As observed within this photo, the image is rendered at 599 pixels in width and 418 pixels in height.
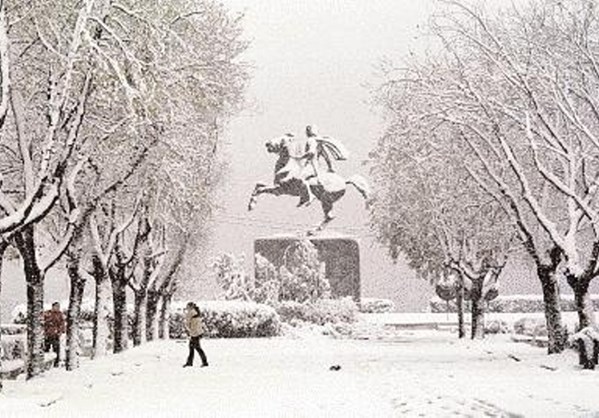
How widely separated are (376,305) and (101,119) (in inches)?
2051

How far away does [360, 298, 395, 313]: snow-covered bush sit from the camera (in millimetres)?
66375

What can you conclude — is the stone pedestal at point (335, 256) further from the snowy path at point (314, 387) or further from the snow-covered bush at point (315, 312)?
the snowy path at point (314, 387)

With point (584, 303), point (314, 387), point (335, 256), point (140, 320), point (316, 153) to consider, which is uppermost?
point (316, 153)

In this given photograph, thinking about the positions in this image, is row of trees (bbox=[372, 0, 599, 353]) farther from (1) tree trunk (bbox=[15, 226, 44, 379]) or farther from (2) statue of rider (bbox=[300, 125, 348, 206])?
(2) statue of rider (bbox=[300, 125, 348, 206])

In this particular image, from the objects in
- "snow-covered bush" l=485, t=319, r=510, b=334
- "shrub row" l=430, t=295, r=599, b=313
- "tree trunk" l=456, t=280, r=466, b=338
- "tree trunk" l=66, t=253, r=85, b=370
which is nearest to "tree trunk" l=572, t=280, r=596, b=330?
"tree trunk" l=66, t=253, r=85, b=370

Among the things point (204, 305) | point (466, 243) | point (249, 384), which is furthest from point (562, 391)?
point (204, 305)

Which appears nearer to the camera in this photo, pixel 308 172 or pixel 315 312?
pixel 315 312

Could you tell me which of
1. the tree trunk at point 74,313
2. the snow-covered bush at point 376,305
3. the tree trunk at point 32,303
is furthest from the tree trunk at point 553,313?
the snow-covered bush at point 376,305

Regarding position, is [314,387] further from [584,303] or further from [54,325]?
[54,325]

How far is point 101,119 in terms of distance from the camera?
1744cm

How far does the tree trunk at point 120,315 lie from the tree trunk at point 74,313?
15.7ft

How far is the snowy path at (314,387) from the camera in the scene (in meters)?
12.4

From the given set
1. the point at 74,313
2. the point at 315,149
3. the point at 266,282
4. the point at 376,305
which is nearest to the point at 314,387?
the point at 74,313

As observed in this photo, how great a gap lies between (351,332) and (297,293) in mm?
4944
